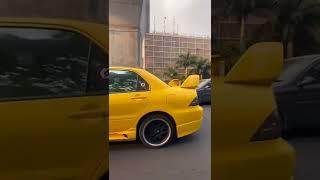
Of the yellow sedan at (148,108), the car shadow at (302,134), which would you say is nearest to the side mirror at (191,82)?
the yellow sedan at (148,108)

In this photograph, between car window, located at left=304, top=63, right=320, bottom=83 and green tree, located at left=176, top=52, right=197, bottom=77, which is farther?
car window, located at left=304, top=63, right=320, bottom=83

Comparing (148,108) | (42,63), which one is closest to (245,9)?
(148,108)

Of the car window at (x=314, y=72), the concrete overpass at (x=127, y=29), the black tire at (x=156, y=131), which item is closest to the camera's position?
the concrete overpass at (x=127, y=29)

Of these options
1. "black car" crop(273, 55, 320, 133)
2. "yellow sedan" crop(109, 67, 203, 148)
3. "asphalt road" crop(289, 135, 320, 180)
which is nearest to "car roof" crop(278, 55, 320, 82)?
"black car" crop(273, 55, 320, 133)

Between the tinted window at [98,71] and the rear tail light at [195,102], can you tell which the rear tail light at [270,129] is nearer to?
the rear tail light at [195,102]

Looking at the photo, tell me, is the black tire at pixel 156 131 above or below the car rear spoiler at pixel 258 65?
below

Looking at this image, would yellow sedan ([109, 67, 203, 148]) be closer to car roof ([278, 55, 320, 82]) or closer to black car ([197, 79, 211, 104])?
black car ([197, 79, 211, 104])

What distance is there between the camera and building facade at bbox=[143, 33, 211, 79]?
62.0 inches

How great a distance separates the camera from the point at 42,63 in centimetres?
158

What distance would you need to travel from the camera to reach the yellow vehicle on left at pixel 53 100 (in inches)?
62.0

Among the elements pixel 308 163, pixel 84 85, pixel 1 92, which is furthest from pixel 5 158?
pixel 308 163

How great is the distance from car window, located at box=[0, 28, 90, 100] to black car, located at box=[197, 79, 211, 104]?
43 cm

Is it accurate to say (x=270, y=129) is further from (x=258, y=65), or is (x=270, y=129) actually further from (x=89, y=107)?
(x=89, y=107)

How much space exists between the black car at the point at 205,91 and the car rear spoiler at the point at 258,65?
7cm
